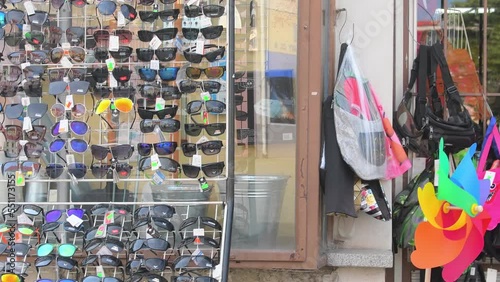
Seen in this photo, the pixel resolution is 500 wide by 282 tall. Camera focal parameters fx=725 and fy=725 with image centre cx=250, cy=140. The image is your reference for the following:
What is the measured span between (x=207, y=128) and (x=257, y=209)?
2.69ft

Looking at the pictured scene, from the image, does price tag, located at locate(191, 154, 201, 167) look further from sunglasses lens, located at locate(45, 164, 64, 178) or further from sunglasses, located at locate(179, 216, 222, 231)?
sunglasses lens, located at locate(45, 164, 64, 178)

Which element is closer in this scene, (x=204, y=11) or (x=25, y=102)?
(x=204, y=11)

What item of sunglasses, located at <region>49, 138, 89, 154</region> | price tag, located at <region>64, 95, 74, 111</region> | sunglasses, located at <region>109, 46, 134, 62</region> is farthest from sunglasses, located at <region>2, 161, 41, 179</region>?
sunglasses, located at <region>109, 46, 134, 62</region>

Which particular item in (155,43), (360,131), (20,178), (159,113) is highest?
(155,43)

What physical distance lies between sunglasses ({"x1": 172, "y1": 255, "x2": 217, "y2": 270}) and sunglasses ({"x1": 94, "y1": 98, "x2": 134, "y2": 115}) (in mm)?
921

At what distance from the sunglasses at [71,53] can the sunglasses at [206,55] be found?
0.62 metres

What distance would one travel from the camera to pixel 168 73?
4.19 metres

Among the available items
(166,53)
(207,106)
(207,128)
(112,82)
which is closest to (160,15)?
(166,53)

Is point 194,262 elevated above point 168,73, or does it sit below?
below

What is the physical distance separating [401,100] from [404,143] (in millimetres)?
301

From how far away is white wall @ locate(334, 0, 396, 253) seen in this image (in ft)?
15.9

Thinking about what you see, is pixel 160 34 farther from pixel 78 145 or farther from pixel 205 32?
pixel 78 145

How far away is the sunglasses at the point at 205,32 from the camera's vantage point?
4.15m

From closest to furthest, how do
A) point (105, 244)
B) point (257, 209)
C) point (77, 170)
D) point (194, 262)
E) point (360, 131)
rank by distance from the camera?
point (194, 262) < point (105, 244) < point (77, 170) < point (360, 131) < point (257, 209)
